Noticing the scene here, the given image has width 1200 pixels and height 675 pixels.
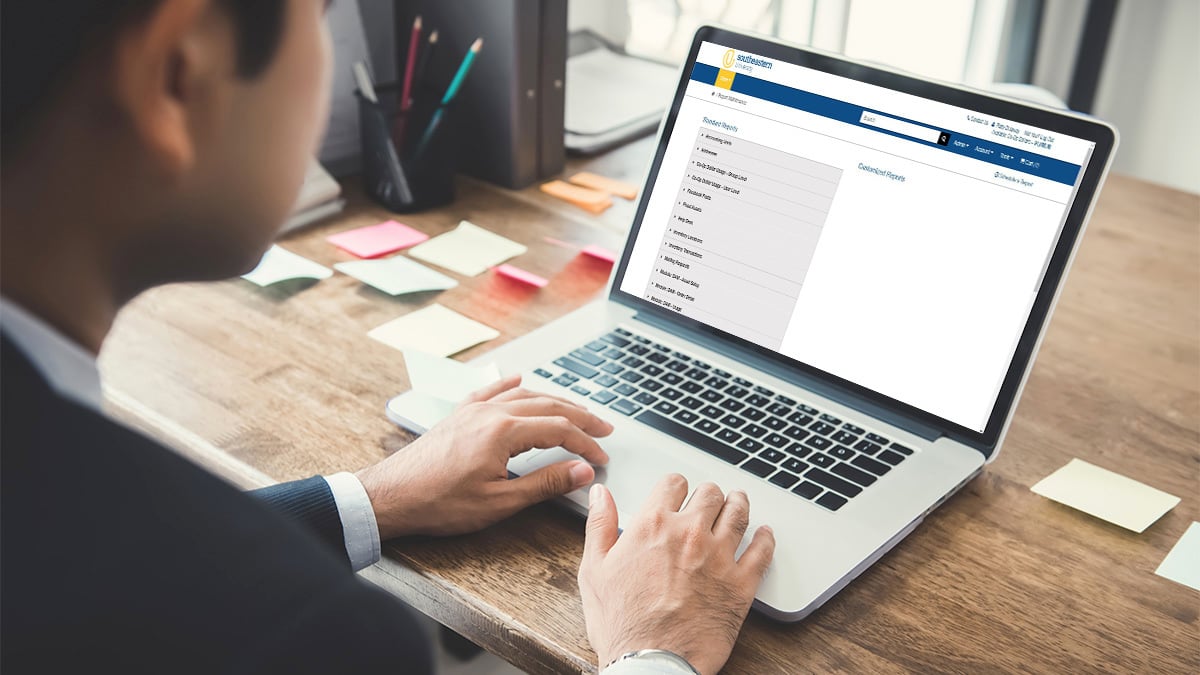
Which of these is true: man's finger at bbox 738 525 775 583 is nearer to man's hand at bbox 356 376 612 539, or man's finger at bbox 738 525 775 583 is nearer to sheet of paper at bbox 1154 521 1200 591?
man's hand at bbox 356 376 612 539

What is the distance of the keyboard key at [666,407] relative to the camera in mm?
968

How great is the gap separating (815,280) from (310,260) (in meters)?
0.62

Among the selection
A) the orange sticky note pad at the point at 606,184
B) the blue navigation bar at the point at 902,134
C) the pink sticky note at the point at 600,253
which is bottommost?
the pink sticky note at the point at 600,253

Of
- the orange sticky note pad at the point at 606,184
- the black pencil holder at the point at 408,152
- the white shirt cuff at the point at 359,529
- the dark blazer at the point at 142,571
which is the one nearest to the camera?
the dark blazer at the point at 142,571

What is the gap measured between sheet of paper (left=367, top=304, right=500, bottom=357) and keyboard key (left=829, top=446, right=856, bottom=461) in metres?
0.39

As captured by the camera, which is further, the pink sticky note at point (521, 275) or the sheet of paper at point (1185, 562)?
the pink sticky note at point (521, 275)

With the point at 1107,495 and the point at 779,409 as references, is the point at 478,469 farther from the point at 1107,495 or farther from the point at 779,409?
the point at 1107,495

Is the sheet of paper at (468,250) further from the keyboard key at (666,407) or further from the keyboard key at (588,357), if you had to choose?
the keyboard key at (666,407)

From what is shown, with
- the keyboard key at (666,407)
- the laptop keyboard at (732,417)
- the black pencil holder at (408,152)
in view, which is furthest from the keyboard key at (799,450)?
the black pencil holder at (408,152)

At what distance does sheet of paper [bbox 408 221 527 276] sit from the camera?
1.30m

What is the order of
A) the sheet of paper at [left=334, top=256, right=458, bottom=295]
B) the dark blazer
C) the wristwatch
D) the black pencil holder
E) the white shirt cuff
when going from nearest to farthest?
the dark blazer
the wristwatch
the white shirt cuff
the sheet of paper at [left=334, top=256, right=458, bottom=295]
the black pencil holder

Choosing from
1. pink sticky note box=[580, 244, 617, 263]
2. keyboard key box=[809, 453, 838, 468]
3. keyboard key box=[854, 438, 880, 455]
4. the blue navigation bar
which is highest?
the blue navigation bar

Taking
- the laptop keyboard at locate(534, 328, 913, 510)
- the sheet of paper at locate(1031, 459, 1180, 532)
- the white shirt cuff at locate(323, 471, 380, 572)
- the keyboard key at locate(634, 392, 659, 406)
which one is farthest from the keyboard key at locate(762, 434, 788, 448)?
the white shirt cuff at locate(323, 471, 380, 572)

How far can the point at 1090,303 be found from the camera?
1264 millimetres
